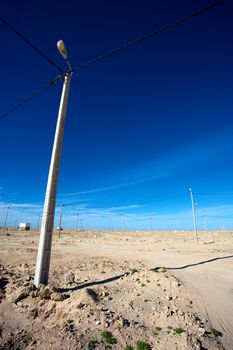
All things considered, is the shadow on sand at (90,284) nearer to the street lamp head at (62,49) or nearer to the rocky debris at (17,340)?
the rocky debris at (17,340)

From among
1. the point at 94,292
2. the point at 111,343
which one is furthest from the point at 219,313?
the point at 94,292

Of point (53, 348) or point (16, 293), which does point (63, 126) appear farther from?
point (53, 348)

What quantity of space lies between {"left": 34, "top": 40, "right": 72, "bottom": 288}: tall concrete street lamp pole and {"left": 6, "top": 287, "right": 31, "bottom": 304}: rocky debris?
377mm

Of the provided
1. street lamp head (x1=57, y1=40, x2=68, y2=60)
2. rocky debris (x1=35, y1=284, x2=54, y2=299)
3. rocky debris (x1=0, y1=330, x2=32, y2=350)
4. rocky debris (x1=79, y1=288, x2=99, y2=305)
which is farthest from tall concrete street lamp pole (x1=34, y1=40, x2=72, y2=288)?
rocky debris (x1=0, y1=330, x2=32, y2=350)

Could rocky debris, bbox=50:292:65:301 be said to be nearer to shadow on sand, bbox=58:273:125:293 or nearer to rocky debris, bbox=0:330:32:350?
shadow on sand, bbox=58:273:125:293

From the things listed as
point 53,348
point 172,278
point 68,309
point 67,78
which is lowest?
point 53,348

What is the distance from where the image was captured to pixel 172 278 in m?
7.93

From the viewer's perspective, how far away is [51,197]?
768 cm

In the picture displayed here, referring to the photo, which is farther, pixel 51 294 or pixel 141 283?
pixel 141 283

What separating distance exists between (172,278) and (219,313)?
7.27 ft

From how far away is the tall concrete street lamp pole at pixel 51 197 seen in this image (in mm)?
7016

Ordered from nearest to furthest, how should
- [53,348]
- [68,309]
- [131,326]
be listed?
[53,348]
[131,326]
[68,309]

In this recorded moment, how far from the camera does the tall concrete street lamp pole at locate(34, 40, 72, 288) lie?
23.0ft

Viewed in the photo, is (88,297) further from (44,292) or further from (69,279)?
(69,279)
